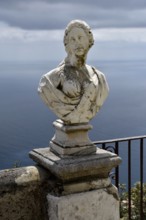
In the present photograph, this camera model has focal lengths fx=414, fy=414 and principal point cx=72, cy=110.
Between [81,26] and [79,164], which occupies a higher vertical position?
[81,26]

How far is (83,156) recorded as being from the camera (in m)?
3.46

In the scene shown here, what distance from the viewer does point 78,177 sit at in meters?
3.39

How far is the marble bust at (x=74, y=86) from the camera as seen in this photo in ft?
10.9

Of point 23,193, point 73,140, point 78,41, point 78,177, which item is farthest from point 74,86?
point 23,193

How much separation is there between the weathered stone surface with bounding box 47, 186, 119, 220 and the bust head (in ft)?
3.87

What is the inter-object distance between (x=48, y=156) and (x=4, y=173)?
1.29ft

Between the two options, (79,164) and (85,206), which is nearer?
(79,164)

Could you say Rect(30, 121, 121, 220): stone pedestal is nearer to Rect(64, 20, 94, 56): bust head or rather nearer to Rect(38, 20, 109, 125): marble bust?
Rect(38, 20, 109, 125): marble bust

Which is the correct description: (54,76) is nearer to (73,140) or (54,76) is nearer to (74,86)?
(74,86)

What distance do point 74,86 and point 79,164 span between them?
0.63 metres

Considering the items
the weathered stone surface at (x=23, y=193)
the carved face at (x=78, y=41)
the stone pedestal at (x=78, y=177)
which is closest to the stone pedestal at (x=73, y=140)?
the stone pedestal at (x=78, y=177)

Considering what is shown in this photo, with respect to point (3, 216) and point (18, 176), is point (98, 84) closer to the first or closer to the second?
point (18, 176)

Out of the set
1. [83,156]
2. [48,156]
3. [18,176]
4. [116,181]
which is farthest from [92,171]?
[116,181]

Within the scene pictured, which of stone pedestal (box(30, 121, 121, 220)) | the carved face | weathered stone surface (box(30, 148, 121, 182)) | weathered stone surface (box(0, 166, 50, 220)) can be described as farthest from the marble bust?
weathered stone surface (box(0, 166, 50, 220))
